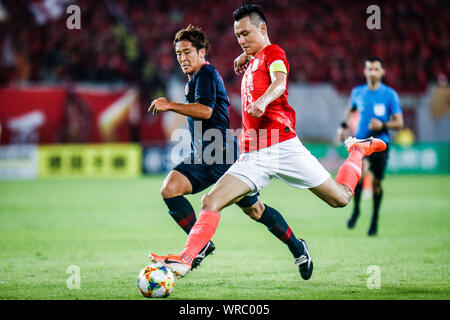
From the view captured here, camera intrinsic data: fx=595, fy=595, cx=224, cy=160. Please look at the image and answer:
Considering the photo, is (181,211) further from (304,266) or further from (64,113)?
(64,113)

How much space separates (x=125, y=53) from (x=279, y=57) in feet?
62.1

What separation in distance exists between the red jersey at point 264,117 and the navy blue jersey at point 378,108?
3715 mm

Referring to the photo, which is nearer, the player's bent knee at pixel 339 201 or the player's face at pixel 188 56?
the player's bent knee at pixel 339 201

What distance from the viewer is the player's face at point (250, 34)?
4.67m

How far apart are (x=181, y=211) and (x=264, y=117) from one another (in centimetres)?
120

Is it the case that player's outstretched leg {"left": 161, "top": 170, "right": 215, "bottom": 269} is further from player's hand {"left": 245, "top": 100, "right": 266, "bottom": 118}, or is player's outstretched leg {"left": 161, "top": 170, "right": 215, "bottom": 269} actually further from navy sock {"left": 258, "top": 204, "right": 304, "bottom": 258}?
player's hand {"left": 245, "top": 100, "right": 266, "bottom": 118}

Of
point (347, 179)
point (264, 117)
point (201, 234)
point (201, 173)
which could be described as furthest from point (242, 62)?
point (201, 234)

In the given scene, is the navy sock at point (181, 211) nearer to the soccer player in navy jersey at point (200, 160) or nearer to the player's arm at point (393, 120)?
the soccer player in navy jersey at point (200, 160)

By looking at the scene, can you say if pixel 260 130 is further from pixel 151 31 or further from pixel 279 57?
pixel 151 31

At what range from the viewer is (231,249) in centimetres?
685

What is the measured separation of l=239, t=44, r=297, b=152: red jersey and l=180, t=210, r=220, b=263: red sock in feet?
2.08

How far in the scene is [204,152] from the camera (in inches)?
208

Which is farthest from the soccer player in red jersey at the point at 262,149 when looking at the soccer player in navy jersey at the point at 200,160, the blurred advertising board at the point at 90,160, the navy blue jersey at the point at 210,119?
the blurred advertising board at the point at 90,160

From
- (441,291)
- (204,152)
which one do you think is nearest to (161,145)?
(204,152)
